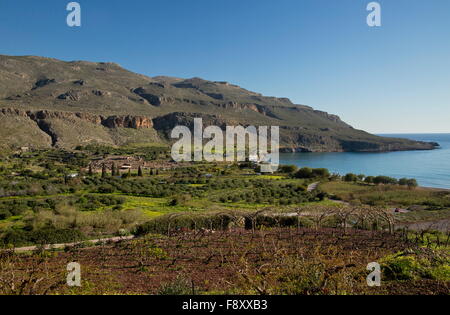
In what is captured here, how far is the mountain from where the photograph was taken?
78.5 meters

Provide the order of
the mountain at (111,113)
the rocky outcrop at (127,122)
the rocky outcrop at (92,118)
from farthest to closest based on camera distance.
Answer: the rocky outcrop at (127,122) < the mountain at (111,113) < the rocky outcrop at (92,118)

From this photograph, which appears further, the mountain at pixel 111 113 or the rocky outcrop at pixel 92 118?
the mountain at pixel 111 113

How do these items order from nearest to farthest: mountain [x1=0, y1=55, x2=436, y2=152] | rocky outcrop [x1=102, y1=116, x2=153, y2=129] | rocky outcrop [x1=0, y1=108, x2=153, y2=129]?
rocky outcrop [x1=0, y1=108, x2=153, y2=129], mountain [x1=0, y1=55, x2=436, y2=152], rocky outcrop [x1=102, y1=116, x2=153, y2=129]

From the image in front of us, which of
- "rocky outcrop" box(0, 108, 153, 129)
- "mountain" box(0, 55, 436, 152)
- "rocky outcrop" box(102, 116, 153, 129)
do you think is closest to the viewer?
"rocky outcrop" box(0, 108, 153, 129)

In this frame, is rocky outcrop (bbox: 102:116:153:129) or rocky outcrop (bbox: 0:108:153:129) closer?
rocky outcrop (bbox: 0:108:153:129)

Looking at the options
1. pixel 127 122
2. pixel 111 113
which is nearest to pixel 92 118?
pixel 111 113

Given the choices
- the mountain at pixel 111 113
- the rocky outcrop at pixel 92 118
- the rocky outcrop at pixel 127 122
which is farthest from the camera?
the rocky outcrop at pixel 127 122

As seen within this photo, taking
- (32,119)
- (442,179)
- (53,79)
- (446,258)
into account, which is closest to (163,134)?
(32,119)

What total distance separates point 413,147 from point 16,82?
163389mm

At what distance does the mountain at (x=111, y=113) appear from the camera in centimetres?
7850

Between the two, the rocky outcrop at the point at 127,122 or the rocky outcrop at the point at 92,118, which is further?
the rocky outcrop at the point at 127,122

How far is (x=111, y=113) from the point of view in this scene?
9588 cm

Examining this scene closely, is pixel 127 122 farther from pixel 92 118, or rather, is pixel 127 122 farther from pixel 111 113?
pixel 92 118
